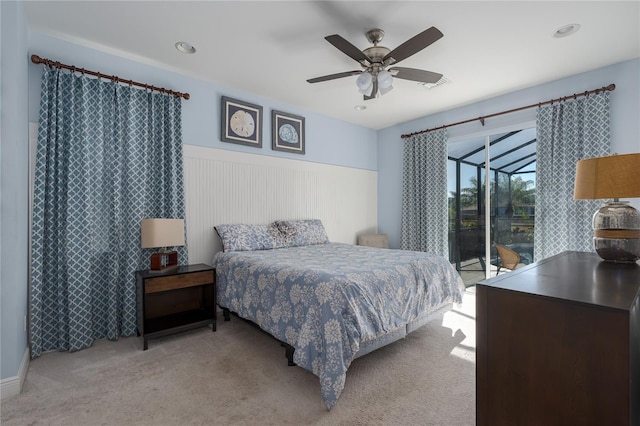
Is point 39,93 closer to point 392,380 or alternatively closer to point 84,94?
point 84,94

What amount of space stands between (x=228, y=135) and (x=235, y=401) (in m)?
2.89

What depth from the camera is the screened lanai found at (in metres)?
3.90

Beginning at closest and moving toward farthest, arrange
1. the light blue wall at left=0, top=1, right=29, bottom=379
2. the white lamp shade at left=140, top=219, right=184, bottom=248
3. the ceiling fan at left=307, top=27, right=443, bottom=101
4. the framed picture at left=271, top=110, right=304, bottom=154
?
the light blue wall at left=0, top=1, right=29, bottom=379 → the ceiling fan at left=307, top=27, right=443, bottom=101 → the white lamp shade at left=140, top=219, right=184, bottom=248 → the framed picture at left=271, top=110, right=304, bottom=154

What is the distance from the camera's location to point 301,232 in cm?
404

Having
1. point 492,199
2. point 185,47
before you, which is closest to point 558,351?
point 185,47

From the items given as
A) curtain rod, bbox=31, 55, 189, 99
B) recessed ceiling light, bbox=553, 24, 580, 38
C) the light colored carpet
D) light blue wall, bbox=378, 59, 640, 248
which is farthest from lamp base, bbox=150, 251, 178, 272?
recessed ceiling light, bbox=553, 24, 580, 38

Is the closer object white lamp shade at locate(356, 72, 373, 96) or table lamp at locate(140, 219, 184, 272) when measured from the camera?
white lamp shade at locate(356, 72, 373, 96)

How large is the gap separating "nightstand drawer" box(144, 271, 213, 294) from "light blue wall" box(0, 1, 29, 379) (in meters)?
0.81

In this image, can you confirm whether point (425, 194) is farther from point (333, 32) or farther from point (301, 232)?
point (333, 32)

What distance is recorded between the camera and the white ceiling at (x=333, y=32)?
2.27 meters

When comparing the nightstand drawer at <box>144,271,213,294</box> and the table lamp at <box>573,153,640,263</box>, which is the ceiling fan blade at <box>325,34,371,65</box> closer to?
the table lamp at <box>573,153,640,263</box>

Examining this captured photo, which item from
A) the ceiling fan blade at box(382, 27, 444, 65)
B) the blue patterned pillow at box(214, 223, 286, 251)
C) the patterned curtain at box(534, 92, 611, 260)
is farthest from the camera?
the blue patterned pillow at box(214, 223, 286, 251)

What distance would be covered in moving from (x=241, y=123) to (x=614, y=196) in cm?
358

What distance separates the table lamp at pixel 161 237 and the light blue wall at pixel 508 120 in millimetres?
3523
